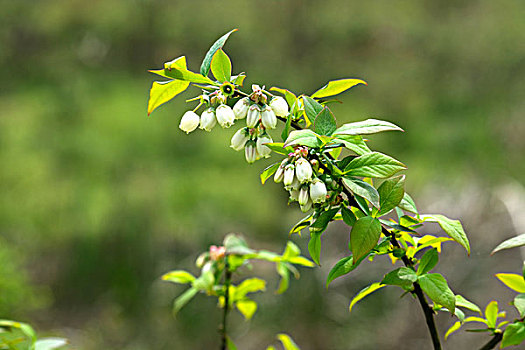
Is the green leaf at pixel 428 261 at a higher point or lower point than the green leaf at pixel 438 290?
higher

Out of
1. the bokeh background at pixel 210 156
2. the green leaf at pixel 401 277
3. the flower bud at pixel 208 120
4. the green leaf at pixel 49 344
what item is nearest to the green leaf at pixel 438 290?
the green leaf at pixel 401 277

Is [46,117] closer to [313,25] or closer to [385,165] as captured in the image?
[313,25]

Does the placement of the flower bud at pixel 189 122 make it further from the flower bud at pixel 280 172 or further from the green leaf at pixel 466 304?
the green leaf at pixel 466 304

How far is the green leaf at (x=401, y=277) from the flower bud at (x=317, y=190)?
4 centimetres

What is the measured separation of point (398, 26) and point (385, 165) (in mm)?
2157

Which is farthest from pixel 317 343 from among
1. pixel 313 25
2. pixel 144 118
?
pixel 313 25

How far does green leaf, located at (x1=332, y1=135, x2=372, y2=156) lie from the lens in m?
0.20

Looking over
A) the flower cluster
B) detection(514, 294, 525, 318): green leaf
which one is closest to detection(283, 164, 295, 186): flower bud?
the flower cluster

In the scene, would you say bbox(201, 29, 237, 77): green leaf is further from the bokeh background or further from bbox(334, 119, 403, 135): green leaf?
the bokeh background

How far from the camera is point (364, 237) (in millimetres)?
183

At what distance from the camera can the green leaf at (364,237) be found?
0.18 m

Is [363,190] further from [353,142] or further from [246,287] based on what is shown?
[246,287]

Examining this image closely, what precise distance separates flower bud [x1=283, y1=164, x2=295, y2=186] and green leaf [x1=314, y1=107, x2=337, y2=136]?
18mm

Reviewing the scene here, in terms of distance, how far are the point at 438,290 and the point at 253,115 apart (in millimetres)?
103
